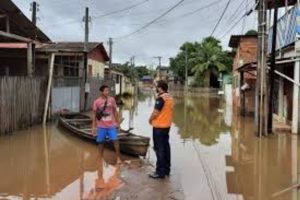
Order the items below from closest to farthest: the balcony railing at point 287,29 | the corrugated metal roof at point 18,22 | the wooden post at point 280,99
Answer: the balcony railing at point 287,29, the corrugated metal roof at point 18,22, the wooden post at point 280,99

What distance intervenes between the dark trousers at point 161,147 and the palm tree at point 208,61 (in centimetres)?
5689

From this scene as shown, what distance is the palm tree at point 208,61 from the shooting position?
217 ft

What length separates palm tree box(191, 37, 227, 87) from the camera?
6619cm

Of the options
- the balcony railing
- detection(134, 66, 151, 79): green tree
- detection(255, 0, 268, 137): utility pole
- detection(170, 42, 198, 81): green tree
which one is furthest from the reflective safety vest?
detection(134, 66, 151, 79): green tree

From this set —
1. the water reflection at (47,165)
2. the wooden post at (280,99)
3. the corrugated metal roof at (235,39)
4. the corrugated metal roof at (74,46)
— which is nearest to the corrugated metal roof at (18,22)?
the water reflection at (47,165)

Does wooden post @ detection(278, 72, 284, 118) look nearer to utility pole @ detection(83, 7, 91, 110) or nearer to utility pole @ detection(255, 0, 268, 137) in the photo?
utility pole @ detection(255, 0, 268, 137)

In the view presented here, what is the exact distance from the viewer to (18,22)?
61.5ft

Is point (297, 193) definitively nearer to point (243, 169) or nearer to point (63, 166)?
point (243, 169)

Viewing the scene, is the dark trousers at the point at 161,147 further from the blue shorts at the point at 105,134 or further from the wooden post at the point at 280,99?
the wooden post at the point at 280,99

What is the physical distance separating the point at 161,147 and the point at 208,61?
58.0m

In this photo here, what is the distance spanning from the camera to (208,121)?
79.4 feet

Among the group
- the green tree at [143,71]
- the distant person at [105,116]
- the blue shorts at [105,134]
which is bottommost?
the blue shorts at [105,134]

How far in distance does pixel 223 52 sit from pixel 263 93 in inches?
2061

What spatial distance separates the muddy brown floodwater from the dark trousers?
259 millimetres
